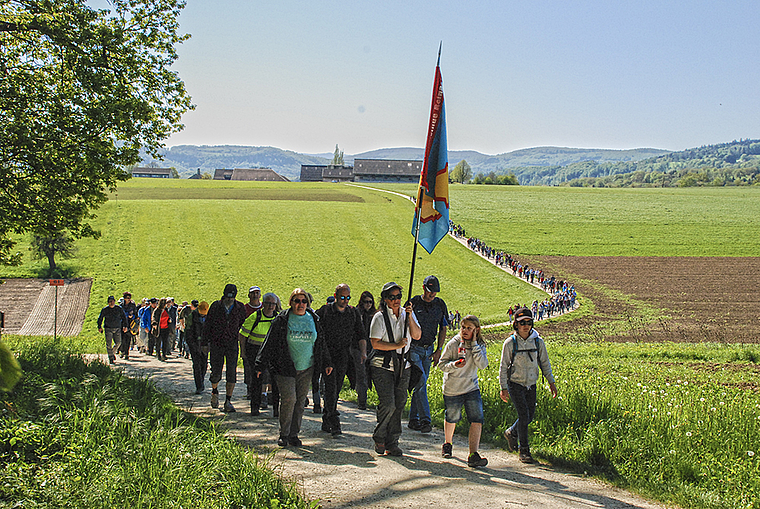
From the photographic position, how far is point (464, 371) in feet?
21.5

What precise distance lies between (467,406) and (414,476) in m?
1.12

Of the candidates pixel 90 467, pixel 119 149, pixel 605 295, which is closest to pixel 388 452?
pixel 90 467

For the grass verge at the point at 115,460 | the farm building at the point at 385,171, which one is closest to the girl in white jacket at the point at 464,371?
the grass verge at the point at 115,460

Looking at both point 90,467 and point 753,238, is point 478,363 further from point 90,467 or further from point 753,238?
point 753,238

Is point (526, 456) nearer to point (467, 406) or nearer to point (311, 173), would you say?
point (467, 406)

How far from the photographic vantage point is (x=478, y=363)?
6496mm

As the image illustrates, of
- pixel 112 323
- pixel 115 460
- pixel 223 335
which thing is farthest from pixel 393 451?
pixel 112 323

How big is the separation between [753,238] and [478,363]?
6477 centimetres

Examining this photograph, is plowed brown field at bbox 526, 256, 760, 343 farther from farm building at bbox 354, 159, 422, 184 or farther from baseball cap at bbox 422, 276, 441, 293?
farm building at bbox 354, 159, 422, 184

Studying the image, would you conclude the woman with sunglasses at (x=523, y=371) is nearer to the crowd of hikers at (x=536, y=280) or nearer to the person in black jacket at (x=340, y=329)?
the person in black jacket at (x=340, y=329)

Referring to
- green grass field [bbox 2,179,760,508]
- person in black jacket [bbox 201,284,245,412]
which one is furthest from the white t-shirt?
person in black jacket [bbox 201,284,245,412]

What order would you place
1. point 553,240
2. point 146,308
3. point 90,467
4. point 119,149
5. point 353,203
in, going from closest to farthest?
point 90,467
point 119,149
point 146,308
point 553,240
point 353,203

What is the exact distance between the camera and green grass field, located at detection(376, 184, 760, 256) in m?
54.5

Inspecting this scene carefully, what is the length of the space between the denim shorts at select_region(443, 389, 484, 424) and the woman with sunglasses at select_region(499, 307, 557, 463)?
0.35 m
